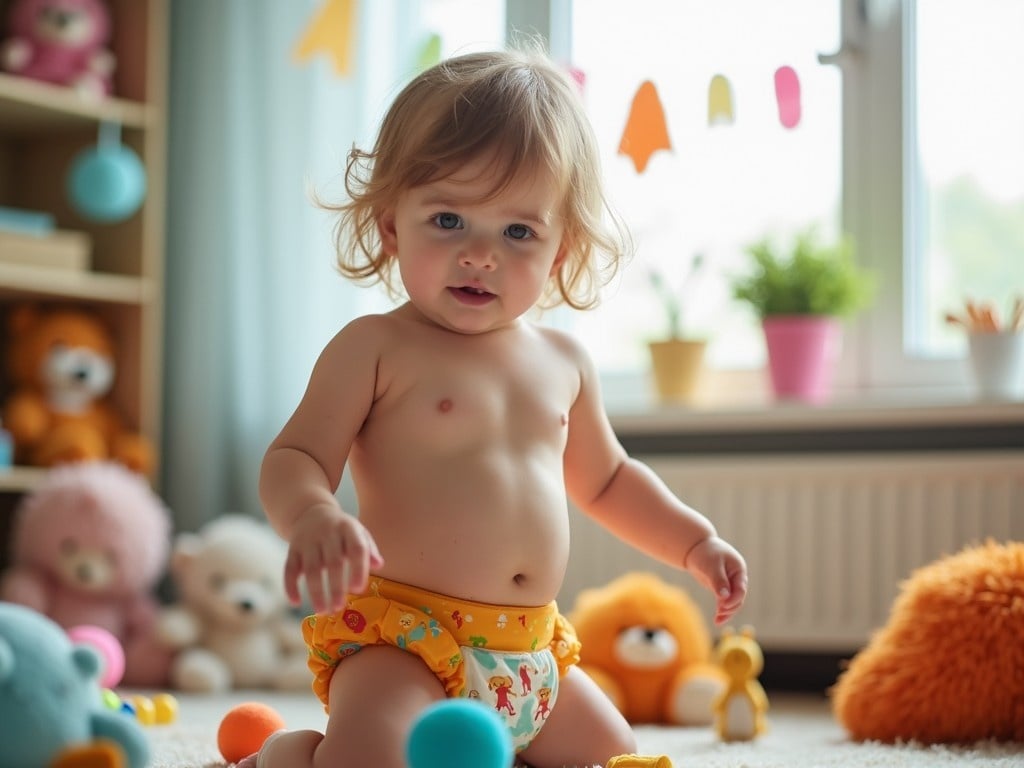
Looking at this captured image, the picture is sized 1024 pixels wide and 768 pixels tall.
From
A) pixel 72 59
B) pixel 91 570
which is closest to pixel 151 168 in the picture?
pixel 72 59

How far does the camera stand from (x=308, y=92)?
2.43 m

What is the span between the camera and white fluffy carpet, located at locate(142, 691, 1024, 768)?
127 cm

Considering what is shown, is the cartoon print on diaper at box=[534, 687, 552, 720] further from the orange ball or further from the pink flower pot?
the pink flower pot

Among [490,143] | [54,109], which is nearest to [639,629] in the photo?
[490,143]

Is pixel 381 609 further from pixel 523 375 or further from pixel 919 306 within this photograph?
pixel 919 306

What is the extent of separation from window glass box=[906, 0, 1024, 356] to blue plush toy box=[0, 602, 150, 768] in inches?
64.4

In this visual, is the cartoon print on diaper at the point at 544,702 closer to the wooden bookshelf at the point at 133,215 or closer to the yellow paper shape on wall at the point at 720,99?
the yellow paper shape on wall at the point at 720,99

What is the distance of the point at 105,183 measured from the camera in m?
2.32

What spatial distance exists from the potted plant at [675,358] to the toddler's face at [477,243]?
1076 millimetres

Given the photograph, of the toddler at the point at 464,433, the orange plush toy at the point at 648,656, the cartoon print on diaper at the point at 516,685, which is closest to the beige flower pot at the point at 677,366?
the orange plush toy at the point at 648,656

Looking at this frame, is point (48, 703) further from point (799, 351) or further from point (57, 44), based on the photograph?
point (57, 44)

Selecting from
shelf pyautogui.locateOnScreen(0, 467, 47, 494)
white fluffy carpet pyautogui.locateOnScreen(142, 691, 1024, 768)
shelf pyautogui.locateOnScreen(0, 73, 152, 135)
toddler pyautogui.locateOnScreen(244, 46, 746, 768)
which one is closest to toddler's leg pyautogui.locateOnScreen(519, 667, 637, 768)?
toddler pyautogui.locateOnScreen(244, 46, 746, 768)

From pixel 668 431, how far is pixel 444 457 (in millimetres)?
1189

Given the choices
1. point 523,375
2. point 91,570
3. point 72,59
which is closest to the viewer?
point 523,375
